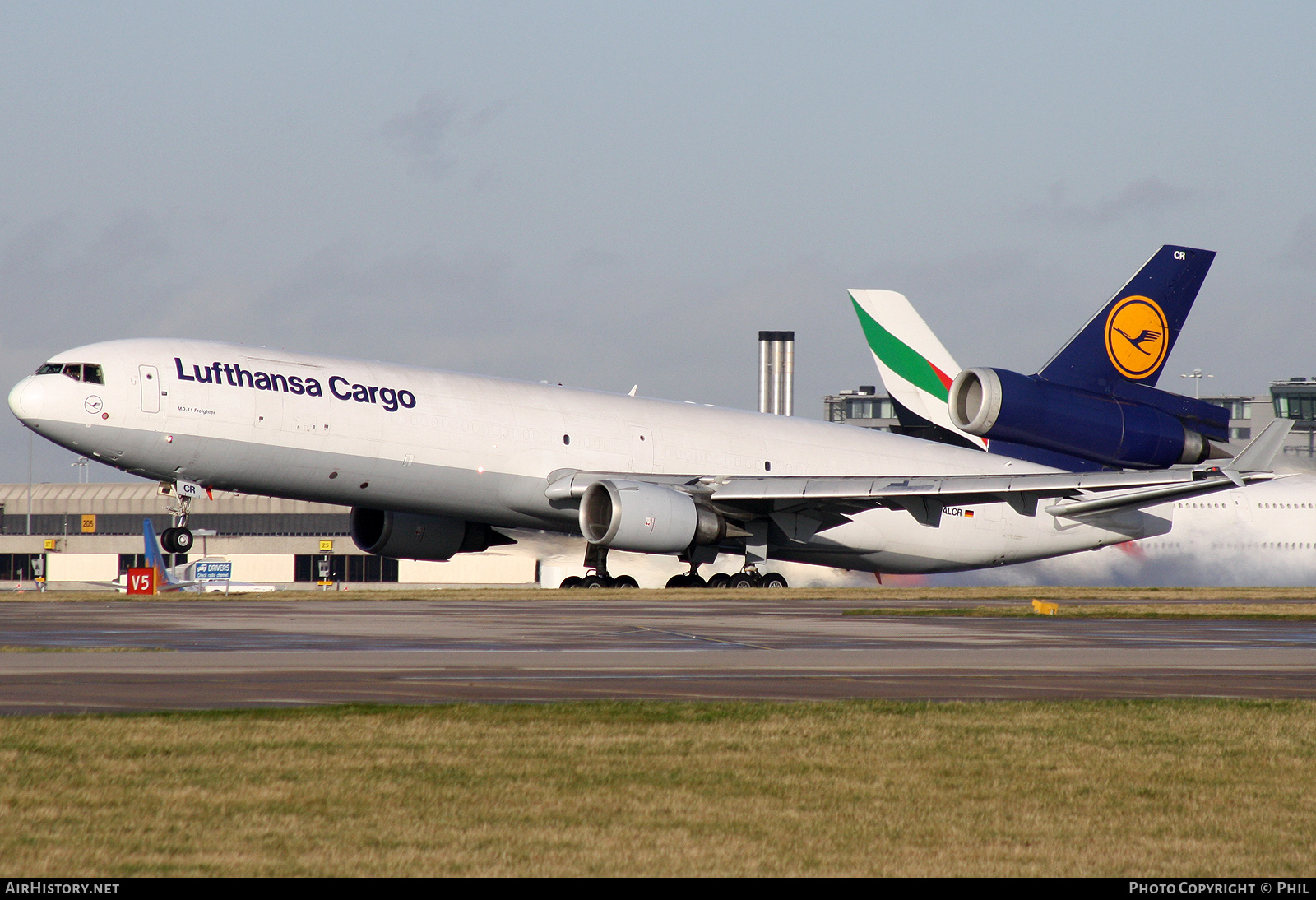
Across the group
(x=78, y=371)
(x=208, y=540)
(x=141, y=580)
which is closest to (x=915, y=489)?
(x=78, y=371)

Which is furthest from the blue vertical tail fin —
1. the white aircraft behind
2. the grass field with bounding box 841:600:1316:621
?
the grass field with bounding box 841:600:1316:621

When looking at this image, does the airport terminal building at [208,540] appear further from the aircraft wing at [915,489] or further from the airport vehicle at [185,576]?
the aircraft wing at [915,489]

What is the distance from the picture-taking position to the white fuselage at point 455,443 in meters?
33.1

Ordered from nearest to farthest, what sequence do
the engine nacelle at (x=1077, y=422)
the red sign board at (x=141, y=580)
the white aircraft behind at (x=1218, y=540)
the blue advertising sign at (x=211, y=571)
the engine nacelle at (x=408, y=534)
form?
the engine nacelle at (x=408, y=534) → the engine nacelle at (x=1077, y=422) → the white aircraft behind at (x=1218, y=540) → the red sign board at (x=141, y=580) → the blue advertising sign at (x=211, y=571)

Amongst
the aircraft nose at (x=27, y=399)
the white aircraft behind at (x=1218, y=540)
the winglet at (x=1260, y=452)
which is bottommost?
the white aircraft behind at (x=1218, y=540)

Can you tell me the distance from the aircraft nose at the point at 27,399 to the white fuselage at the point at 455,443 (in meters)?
0.04

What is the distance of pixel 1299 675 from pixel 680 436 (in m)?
26.1

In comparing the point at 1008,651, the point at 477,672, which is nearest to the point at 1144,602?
the point at 1008,651

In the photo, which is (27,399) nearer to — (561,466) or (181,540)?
(181,540)

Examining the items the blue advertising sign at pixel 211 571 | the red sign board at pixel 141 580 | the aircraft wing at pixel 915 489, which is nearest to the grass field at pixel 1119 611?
the aircraft wing at pixel 915 489

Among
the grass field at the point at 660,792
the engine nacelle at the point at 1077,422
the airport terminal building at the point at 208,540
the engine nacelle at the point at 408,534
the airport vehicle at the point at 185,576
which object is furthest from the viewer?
the airport terminal building at the point at 208,540

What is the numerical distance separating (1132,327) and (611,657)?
96.9 feet

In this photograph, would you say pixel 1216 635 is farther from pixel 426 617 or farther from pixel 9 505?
pixel 9 505

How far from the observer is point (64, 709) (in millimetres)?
11539
